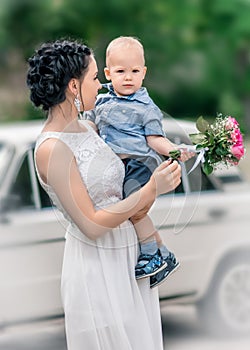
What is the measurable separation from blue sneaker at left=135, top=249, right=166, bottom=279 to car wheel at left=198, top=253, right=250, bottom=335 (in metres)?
2.72

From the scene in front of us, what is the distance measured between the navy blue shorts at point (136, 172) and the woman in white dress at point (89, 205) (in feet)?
0.11

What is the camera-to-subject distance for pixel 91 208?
2645mm

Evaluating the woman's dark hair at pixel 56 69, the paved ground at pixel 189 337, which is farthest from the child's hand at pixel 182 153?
the paved ground at pixel 189 337

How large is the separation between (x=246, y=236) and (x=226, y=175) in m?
0.45

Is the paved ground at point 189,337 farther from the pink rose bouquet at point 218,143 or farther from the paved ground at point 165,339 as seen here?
the pink rose bouquet at point 218,143

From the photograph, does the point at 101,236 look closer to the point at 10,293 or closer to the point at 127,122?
the point at 127,122

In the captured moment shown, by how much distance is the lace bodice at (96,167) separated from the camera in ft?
8.79

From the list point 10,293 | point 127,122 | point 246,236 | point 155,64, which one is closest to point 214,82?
point 155,64

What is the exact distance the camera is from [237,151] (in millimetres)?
2756

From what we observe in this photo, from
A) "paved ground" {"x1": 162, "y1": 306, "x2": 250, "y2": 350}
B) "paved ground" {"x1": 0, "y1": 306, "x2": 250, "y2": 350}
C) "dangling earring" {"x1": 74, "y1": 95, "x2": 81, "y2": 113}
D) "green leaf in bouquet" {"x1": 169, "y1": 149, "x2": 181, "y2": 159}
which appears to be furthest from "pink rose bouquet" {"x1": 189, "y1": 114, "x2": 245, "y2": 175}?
"paved ground" {"x1": 162, "y1": 306, "x2": 250, "y2": 350}

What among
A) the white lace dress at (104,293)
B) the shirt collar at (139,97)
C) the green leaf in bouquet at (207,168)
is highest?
the shirt collar at (139,97)

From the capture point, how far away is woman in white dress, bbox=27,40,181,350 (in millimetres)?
2635

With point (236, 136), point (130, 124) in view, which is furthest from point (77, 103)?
point (236, 136)

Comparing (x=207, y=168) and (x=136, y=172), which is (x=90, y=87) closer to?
(x=136, y=172)
